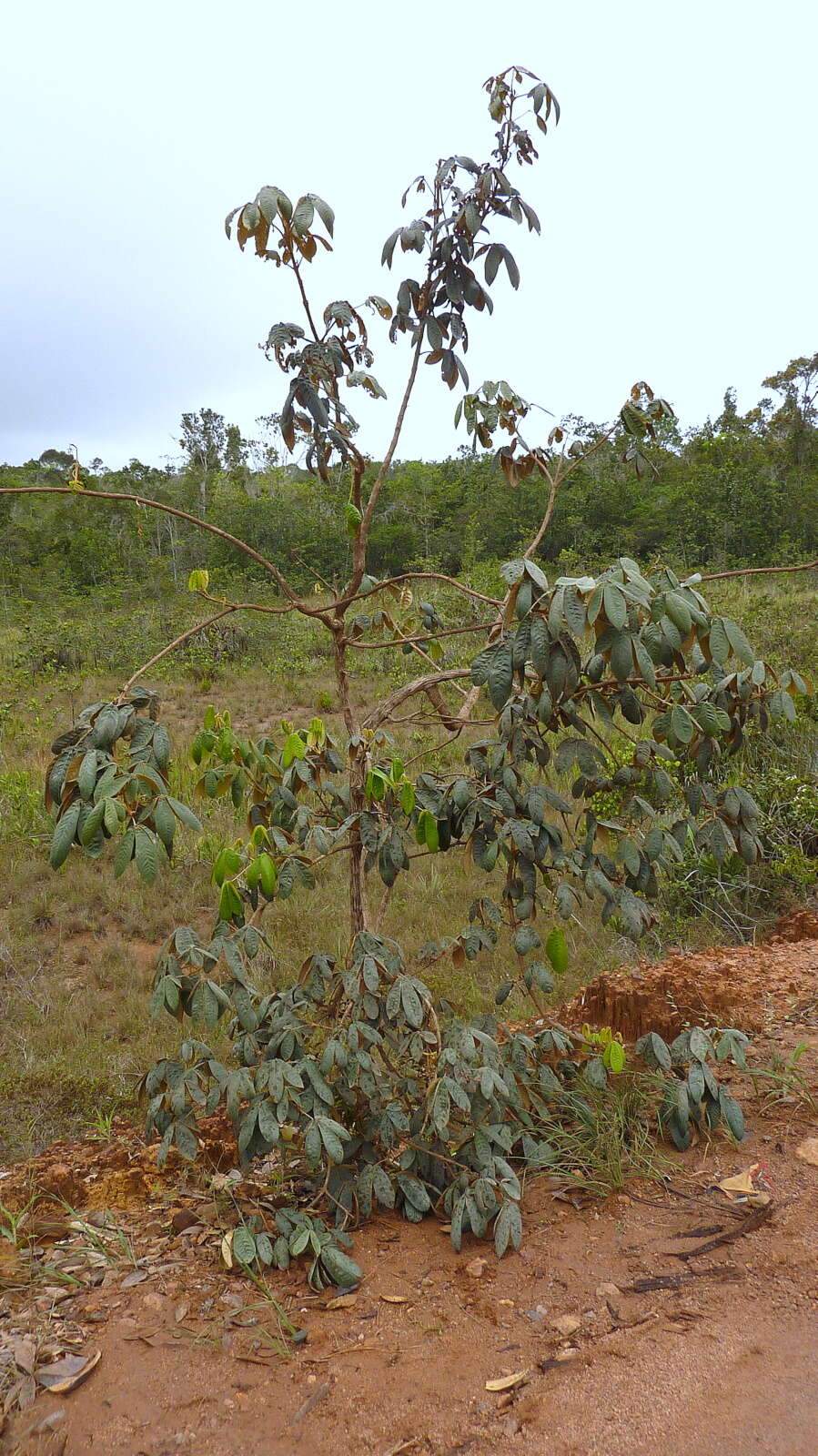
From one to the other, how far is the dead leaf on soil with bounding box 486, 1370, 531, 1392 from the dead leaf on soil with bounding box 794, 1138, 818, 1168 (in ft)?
2.95

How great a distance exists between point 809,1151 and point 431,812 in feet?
3.93

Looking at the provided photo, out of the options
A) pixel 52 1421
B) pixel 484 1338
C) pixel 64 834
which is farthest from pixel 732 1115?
pixel 64 834

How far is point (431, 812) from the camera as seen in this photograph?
2.01 meters

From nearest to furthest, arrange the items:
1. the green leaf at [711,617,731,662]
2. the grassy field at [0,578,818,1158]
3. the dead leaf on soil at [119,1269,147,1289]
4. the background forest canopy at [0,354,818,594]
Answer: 1. the green leaf at [711,617,731,662]
2. the dead leaf on soil at [119,1269,147,1289]
3. the grassy field at [0,578,818,1158]
4. the background forest canopy at [0,354,818,594]

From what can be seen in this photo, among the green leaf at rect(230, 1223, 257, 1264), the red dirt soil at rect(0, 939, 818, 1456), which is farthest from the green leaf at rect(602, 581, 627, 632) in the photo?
the green leaf at rect(230, 1223, 257, 1264)

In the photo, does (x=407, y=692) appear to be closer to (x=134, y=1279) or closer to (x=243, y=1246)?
(x=243, y=1246)

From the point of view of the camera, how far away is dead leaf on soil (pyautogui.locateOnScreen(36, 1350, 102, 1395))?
59.4 inches

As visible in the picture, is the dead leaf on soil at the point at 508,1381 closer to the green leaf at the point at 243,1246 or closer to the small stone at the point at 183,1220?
the green leaf at the point at 243,1246

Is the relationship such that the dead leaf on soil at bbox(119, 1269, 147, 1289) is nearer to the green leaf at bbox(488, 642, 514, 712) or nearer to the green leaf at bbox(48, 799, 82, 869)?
the green leaf at bbox(48, 799, 82, 869)

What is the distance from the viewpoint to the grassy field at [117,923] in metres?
3.17

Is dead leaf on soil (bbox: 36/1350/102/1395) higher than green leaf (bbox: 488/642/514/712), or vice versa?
green leaf (bbox: 488/642/514/712)

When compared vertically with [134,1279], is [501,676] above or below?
above

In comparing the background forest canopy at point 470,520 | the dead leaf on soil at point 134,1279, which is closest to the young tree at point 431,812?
the dead leaf on soil at point 134,1279

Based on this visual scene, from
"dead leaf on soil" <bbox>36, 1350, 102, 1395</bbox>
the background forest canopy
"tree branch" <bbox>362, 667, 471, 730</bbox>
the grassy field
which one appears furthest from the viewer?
the background forest canopy
